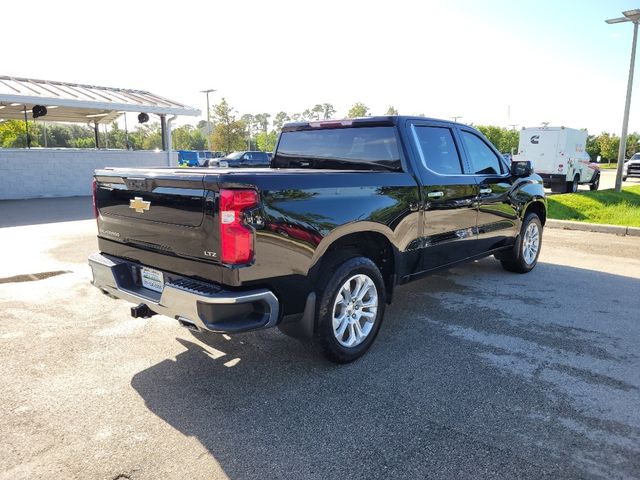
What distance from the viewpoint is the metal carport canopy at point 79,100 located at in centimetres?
1530

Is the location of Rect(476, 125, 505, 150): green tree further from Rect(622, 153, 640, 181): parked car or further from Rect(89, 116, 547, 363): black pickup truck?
Rect(89, 116, 547, 363): black pickup truck

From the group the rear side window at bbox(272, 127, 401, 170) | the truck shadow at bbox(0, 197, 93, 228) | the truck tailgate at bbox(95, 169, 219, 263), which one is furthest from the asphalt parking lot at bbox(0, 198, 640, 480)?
the truck shadow at bbox(0, 197, 93, 228)

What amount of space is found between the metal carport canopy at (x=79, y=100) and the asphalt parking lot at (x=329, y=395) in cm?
1247

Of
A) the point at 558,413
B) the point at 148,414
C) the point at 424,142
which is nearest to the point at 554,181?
the point at 424,142

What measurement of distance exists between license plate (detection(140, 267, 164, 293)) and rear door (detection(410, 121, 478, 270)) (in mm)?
A: 2409

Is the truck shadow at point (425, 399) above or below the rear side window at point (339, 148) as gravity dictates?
below

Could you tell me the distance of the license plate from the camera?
332 centimetres

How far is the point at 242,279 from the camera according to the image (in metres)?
2.90

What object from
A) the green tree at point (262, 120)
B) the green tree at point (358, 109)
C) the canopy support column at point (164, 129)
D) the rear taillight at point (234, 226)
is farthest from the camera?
the green tree at point (262, 120)

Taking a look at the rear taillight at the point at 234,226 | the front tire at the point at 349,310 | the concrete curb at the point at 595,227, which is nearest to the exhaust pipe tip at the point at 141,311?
the rear taillight at the point at 234,226

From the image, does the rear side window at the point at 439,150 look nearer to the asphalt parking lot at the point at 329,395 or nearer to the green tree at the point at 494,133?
the asphalt parking lot at the point at 329,395

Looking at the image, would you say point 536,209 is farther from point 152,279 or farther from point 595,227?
point 152,279

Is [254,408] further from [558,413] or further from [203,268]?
[558,413]

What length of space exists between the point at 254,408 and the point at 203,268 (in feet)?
3.20
